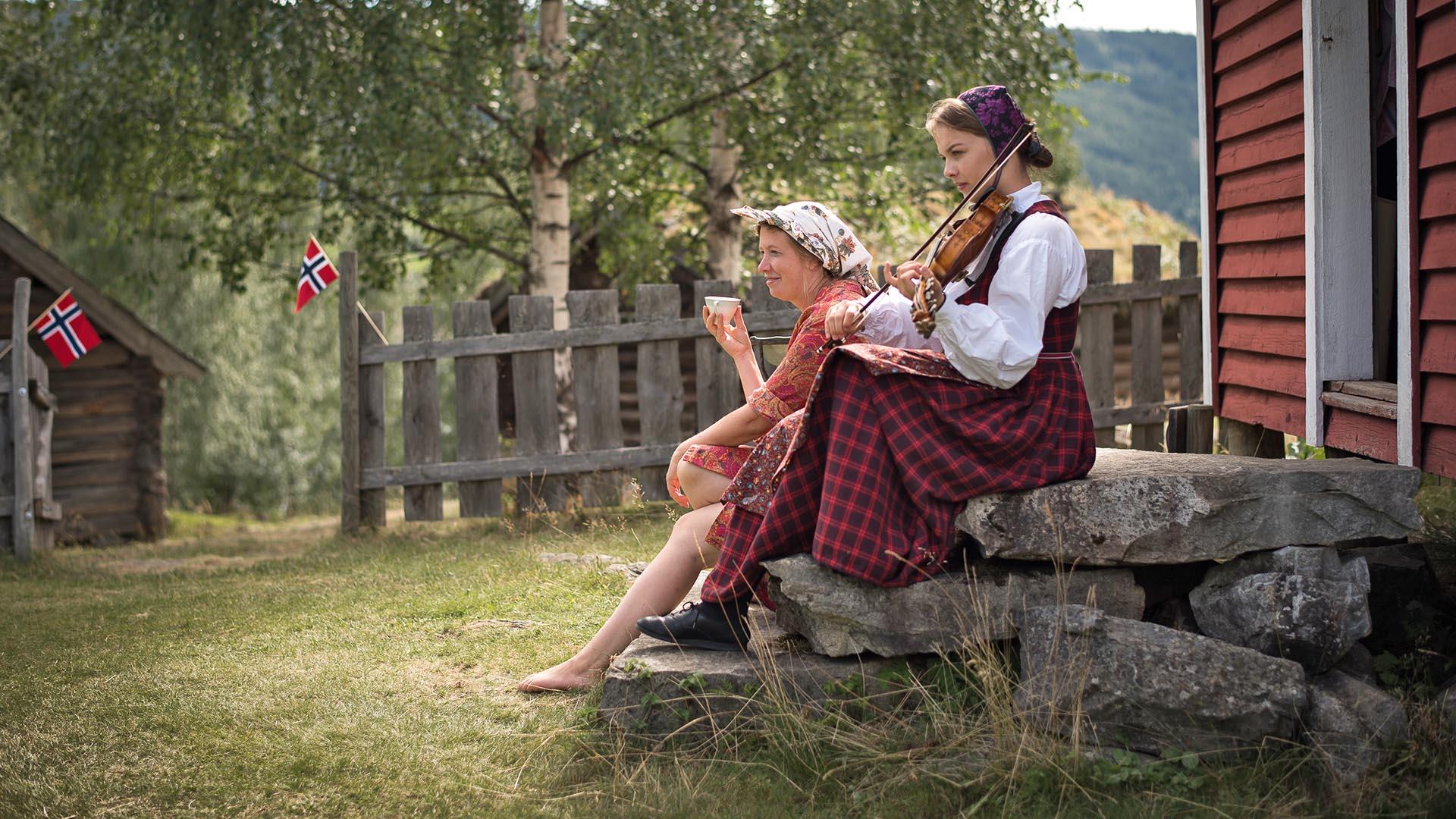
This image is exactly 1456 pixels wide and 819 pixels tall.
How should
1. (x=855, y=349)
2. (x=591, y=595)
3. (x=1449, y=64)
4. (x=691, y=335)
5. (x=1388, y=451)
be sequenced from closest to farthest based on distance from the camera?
(x=855, y=349) < (x=1449, y=64) < (x=1388, y=451) < (x=591, y=595) < (x=691, y=335)

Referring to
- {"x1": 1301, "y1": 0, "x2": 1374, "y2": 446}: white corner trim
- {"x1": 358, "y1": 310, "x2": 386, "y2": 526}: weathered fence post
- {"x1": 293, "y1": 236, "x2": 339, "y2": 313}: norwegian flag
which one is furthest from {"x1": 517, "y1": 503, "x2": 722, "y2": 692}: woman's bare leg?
{"x1": 293, "y1": 236, "x2": 339, "y2": 313}: norwegian flag

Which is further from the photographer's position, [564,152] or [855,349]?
[564,152]

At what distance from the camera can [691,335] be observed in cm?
757

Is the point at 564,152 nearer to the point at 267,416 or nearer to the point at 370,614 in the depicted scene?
the point at 370,614

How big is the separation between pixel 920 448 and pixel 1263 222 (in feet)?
9.63

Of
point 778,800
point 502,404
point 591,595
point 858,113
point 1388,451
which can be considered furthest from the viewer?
point 502,404

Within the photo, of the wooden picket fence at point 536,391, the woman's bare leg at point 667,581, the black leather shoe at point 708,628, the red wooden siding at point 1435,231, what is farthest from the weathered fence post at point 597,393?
the red wooden siding at point 1435,231

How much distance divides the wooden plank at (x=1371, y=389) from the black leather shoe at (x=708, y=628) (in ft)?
7.90

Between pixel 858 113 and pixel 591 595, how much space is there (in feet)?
Answer: 19.6

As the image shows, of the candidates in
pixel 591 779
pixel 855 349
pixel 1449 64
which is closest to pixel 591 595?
pixel 591 779

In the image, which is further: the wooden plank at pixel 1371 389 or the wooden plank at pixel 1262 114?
the wooden plank at pixel 1262 114

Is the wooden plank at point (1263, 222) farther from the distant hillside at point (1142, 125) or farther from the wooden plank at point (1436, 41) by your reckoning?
the distant hillside at point (1142, 125)

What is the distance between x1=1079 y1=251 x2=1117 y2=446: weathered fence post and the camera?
7.74 meters

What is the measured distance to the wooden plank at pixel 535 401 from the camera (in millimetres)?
7543
